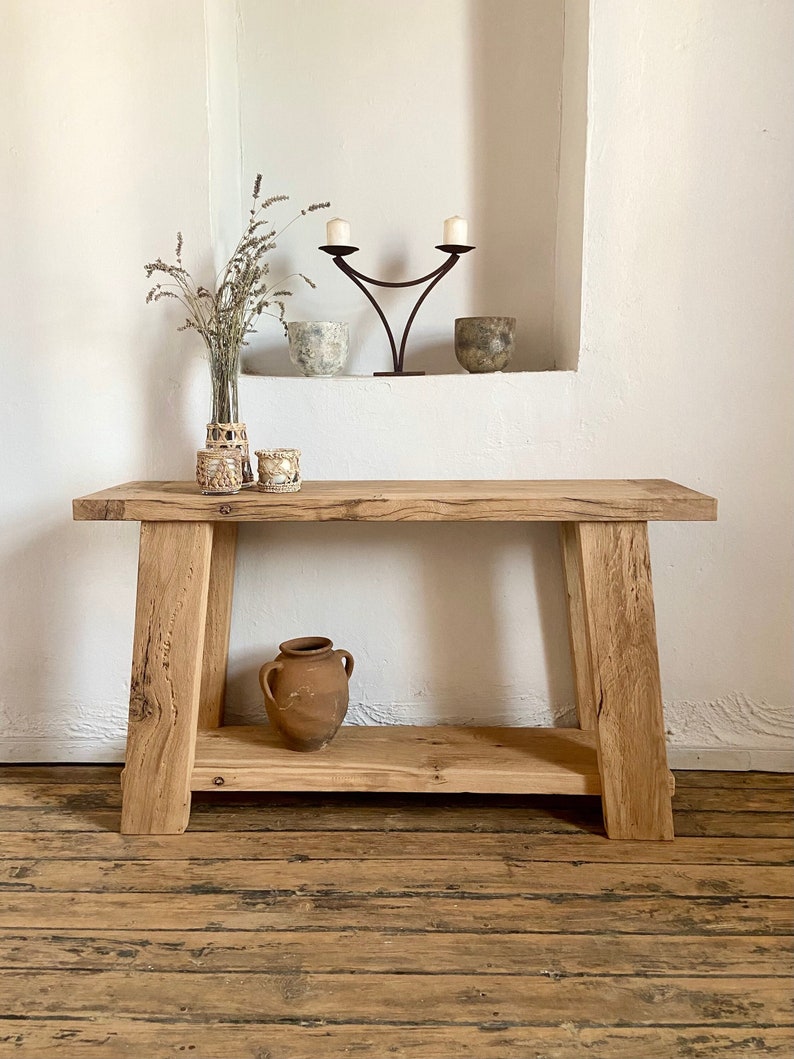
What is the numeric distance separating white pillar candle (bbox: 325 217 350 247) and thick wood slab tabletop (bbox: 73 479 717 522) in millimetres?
624

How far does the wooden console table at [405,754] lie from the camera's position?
1540mm

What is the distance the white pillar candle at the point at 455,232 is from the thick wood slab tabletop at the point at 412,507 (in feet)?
2.06

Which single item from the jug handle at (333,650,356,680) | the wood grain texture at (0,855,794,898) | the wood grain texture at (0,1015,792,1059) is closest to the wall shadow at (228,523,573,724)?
the jug handle at (333,650,356,680)

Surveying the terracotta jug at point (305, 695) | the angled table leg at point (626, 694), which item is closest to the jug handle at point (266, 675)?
the terracotta jug at point (305, 695)

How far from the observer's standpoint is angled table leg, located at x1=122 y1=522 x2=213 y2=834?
1.61 m

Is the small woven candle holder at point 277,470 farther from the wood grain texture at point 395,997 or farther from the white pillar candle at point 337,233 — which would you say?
the wood grain texture at point 395,997

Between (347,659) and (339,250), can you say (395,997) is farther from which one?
(339,250)

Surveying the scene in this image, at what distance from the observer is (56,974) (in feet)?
4.00

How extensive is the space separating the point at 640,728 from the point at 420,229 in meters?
1.29

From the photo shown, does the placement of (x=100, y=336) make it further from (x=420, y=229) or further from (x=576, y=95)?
(x=576, y=95)

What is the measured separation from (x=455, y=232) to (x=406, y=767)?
3.89ft

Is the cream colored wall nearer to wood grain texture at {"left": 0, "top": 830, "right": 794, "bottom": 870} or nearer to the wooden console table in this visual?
the wooden console table

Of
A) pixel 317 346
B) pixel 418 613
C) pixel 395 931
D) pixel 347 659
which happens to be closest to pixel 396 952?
pixel 395 931

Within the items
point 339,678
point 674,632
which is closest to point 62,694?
point 339,678
